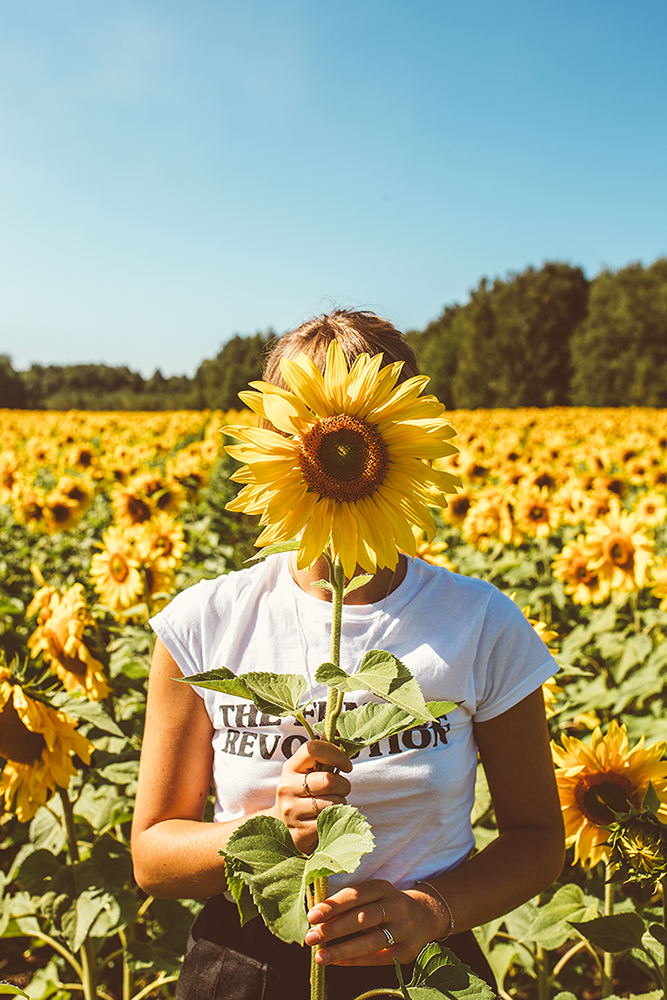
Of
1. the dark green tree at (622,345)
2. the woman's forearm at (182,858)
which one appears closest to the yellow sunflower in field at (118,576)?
the woman's forearm at (182,858)

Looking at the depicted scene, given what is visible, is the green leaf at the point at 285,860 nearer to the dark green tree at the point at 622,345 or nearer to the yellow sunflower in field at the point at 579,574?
the yellow sunflower in field at the point at 579,574

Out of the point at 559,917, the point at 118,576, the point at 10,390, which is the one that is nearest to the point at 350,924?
the point at 559,917

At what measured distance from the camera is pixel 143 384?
5906 cm

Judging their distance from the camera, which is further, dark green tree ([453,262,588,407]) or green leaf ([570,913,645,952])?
dark green tree ([453,262,588,407])

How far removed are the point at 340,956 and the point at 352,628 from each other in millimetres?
616

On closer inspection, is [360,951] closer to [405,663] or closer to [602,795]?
[405,663]

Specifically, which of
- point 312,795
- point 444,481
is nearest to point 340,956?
point 312,795

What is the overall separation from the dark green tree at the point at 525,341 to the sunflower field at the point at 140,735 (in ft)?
159

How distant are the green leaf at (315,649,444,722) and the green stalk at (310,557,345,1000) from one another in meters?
0.05

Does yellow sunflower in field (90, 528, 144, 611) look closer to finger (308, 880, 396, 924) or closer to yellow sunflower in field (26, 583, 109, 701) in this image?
yellow sunflower in field (26, 583, 109, 701)

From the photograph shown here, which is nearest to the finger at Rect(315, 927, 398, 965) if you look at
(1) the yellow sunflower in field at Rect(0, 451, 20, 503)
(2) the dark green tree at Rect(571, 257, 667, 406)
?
(1) the yellow sunflower in field at Rect(0, 451, 20, 503)

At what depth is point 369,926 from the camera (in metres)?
1.08

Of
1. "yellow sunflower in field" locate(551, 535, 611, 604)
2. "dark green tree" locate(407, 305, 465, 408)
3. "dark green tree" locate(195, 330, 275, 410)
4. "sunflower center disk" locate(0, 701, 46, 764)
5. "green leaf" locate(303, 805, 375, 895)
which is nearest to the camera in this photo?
"green leaf" locate(303, 805, 375, 895)

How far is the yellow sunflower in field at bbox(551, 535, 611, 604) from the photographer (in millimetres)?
4207
